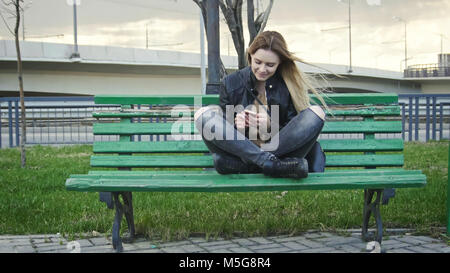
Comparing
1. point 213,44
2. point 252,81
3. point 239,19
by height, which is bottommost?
point 252,81

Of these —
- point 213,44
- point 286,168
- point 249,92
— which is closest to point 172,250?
point 286,168

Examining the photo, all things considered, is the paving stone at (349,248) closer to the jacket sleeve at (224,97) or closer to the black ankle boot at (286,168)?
the black ankle boot at (286,168)

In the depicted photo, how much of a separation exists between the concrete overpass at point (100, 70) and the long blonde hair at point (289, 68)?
1251 inches

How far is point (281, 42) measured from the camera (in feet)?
13.3

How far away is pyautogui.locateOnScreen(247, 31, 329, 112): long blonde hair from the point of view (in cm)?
405

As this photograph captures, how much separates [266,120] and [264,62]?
384 millimetres

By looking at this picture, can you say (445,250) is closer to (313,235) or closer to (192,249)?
(313,235)

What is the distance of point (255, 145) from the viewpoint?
3.87m

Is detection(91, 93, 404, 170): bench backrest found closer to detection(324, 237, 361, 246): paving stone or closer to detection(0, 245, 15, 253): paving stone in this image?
detection(324, 237, 361, 246): paving stone

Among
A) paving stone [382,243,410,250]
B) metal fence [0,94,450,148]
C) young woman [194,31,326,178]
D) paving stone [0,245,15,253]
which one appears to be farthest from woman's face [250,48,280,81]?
metal fence [0,94,450,148]

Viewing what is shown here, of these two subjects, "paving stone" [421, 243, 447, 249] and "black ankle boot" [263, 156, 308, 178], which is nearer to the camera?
"black ankle boot" [263, 156, 308, 178]
